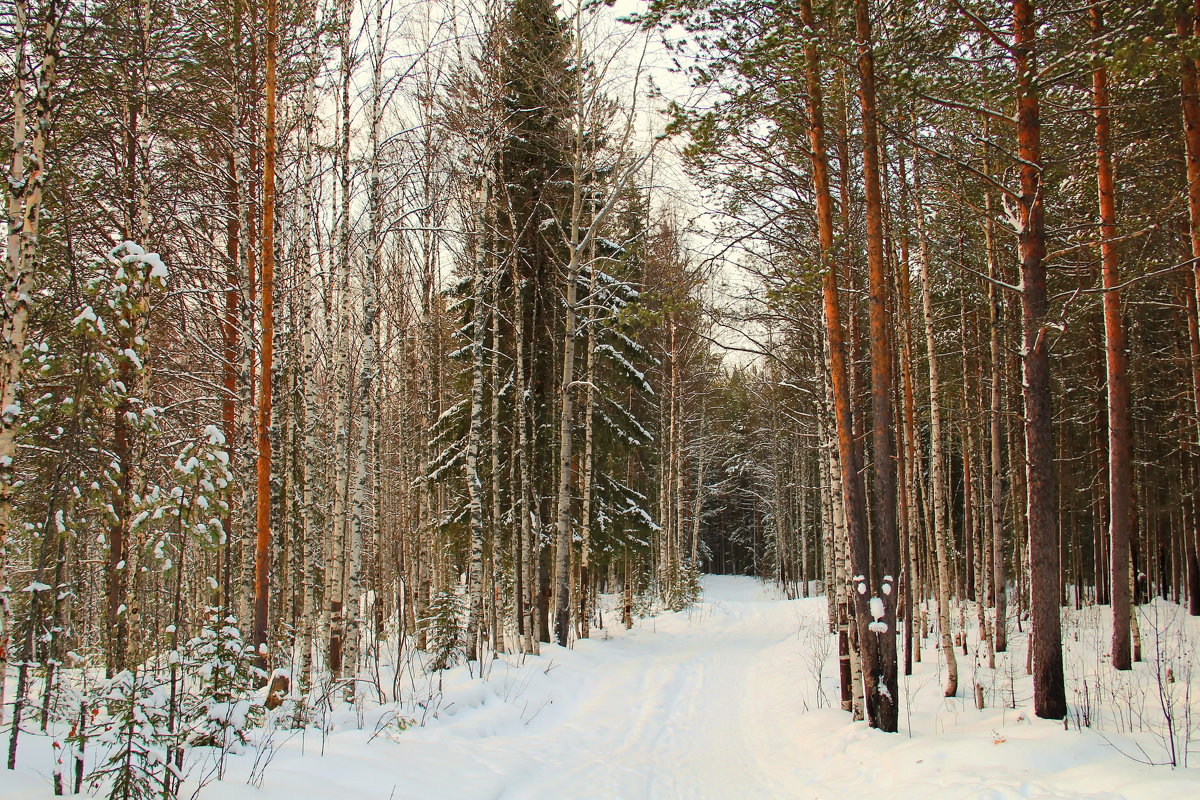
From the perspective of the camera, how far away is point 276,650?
10.2m

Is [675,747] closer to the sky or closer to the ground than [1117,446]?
closer to the ground

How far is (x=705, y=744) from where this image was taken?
Answer: 738cm

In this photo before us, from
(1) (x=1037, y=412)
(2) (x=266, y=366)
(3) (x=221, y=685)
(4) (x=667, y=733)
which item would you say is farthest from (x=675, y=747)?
(2) (x=266, y=366)

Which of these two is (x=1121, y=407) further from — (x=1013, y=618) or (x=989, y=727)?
(x=1013, y=618)

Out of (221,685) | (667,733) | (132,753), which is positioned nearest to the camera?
(132,753)

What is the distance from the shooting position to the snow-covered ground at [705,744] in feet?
15.8

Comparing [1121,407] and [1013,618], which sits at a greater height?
[1121,407]

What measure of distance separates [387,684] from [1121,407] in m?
11.0

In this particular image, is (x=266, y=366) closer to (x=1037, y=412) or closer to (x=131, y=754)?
(x=131, y=754)

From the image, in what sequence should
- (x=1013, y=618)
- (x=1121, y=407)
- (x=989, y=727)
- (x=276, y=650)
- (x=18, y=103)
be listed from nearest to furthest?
(x=18, y=103) → (x=989, y=727) → (x=1121, y=407) → (x=276, y=650) → (x=1013, y=618)

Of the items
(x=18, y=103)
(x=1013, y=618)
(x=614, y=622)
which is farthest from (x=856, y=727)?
(x=614, y=622)

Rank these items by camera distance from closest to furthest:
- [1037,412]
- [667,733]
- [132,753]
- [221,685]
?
[132,753] → [221,685] → [1037,412] → [667,733]

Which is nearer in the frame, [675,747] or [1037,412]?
[1037,412]

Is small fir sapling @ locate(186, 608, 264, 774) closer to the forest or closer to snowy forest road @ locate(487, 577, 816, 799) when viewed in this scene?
the forest
